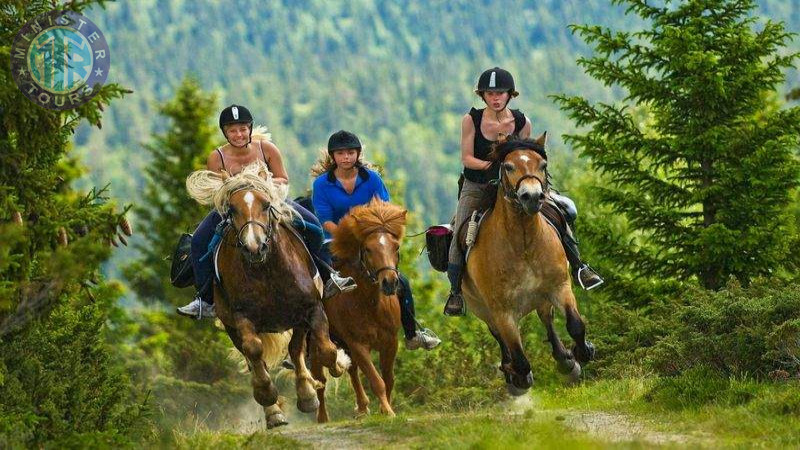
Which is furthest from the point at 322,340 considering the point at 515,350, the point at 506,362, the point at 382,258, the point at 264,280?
the point at 506,362

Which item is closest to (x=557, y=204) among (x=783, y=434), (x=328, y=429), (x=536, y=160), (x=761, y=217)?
(x=536, y=160)

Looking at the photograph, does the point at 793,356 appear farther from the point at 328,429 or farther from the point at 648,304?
the point at 648,304

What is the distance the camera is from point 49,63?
9.73 m

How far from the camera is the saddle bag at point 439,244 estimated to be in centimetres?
1470

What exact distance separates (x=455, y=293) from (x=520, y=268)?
183 cm

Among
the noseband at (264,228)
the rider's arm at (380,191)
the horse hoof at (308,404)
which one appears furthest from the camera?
the rider's arm at (380,191)

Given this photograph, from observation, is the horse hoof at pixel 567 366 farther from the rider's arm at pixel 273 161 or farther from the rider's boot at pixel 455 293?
the rider's arm at pixel 273 161

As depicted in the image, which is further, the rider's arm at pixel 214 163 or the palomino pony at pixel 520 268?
the rider's arm at pixel 214 163

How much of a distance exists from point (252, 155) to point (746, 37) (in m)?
9.58

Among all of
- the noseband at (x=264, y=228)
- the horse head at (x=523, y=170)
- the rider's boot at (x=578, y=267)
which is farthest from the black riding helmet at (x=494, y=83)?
the noseband at (x=264, y=228)

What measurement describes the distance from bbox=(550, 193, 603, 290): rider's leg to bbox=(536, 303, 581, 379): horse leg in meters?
0.62

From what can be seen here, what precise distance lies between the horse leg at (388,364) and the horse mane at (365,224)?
4.53ft

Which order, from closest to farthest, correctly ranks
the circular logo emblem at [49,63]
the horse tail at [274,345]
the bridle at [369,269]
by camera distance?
the circular logo emblem at [49,63]
the bridle at [369,269]
the horse tail at [274,345]

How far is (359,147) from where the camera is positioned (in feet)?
50.3
